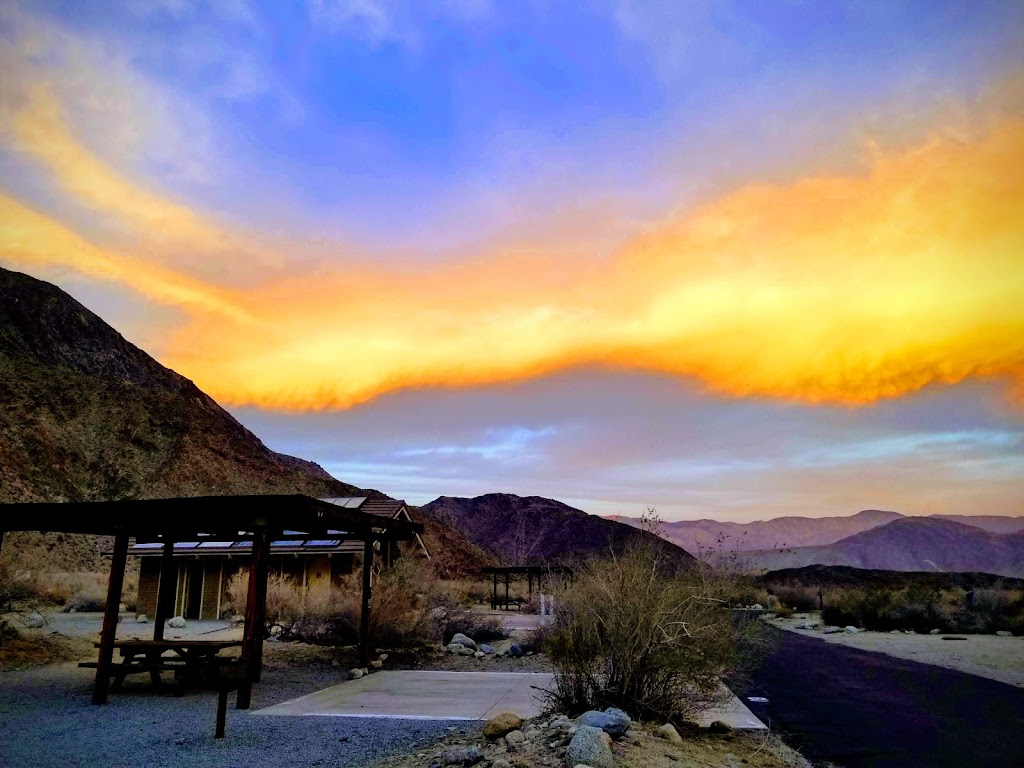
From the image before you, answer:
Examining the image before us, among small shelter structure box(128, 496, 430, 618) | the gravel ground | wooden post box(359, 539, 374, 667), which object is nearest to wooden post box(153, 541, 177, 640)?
the gravel ground

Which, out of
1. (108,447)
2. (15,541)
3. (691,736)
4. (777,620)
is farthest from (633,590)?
(108,447)

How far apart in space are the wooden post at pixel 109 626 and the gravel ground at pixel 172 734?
0.81 ft

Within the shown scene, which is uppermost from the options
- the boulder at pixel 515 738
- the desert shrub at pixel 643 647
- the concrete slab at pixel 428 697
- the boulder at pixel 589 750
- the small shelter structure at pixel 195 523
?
the small shelter structure at pixel 195 523

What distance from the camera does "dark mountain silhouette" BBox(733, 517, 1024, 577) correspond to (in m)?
111

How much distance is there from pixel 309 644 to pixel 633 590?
36.3ft

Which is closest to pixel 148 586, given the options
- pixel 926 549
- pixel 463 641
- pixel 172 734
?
pixel 463 641

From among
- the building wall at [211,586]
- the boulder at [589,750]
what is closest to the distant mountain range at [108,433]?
the building wall at [211,586]

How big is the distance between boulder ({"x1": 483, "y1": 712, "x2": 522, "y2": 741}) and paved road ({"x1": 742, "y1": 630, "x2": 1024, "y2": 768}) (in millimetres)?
3169

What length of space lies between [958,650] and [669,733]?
17.2 m

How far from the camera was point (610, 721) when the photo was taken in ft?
23.7

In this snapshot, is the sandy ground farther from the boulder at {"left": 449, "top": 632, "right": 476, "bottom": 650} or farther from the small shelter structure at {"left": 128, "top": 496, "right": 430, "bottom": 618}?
the small shelter structure at {"left": 128, "top": 496, "right": 430, "bottom": 618}

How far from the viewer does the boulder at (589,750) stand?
242 inches

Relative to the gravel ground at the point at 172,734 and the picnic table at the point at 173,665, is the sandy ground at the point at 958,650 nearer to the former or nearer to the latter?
the gravel ground at the point at 172,734

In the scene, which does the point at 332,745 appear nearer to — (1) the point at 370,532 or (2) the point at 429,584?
(1) the point at 370,532
